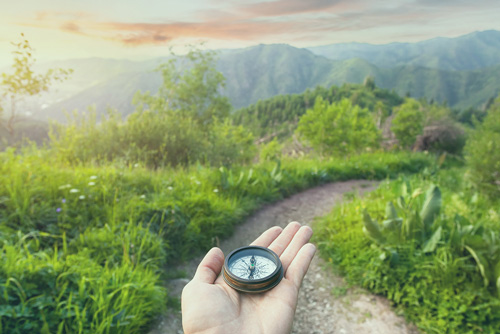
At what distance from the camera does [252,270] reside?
1643mm

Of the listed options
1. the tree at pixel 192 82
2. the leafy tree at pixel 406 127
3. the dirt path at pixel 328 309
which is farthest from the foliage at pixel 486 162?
the tree at pixel 192 82

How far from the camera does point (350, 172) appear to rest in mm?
8148

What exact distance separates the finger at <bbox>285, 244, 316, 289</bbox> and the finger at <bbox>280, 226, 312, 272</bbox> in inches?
2.4

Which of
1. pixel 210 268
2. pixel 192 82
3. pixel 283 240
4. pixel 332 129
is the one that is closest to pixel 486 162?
pixel 332 129

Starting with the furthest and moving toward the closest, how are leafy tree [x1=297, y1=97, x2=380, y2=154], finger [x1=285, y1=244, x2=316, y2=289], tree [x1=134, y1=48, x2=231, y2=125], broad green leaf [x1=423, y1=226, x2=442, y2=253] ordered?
tree [x1=134, y1=48, x2=231, y2=125] → leafy tree [x1=297, y1=97, x2=380, y2=154] → broad green leaf [x1=423, y1=226, x2=442, y2=253] → finger [x1=285, y1=244, x2=316, y2=289]

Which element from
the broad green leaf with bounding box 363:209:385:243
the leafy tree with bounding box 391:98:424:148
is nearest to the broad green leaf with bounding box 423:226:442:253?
the broad green leaf with bounding box 363:209:385:243

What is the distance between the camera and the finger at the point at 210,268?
162 centimetres

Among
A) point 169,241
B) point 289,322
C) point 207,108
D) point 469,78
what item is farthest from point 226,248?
point 469,78

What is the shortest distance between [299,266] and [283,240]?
0.33m

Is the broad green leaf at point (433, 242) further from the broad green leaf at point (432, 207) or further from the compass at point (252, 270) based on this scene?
the compass at point (252, 270)

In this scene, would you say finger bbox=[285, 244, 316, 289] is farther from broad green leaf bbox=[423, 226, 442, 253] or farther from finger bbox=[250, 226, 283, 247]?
broad green leaf bbox=[423, 226, 442, 253]

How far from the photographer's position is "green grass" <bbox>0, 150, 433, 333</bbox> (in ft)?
6.81

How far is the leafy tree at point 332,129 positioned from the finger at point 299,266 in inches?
359

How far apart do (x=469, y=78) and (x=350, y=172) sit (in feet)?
556
